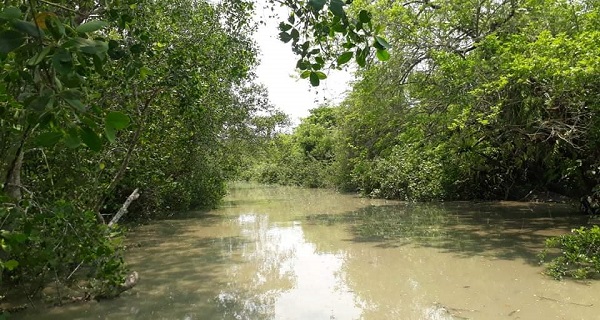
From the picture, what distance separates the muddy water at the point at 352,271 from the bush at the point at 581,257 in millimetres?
267

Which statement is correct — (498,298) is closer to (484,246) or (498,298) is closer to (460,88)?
(484,246)

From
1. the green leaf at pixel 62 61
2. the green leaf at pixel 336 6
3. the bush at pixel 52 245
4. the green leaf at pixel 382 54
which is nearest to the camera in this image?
the green leaf at pixel 62 61

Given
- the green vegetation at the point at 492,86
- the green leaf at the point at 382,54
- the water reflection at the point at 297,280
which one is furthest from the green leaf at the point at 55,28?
the green vegetation at the point at 492,86

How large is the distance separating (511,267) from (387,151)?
229 inches

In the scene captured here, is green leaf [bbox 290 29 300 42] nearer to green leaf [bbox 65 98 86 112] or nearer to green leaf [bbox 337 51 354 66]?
green leaf [bbox 337 51 354 66]

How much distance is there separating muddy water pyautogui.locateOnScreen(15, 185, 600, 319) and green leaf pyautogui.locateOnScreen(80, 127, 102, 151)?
4.55m

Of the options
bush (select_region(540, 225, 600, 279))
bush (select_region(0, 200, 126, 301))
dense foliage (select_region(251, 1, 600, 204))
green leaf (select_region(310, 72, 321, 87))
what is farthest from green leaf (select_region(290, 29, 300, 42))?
dense foliage (select_region(251, 1, 600, 204))

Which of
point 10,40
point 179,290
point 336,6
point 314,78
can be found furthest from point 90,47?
point 179,290

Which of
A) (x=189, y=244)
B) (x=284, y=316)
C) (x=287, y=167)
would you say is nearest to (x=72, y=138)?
(x=284, y=316)

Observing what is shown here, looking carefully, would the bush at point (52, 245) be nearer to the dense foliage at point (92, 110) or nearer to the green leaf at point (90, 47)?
the dense foliage at point (92, 110)

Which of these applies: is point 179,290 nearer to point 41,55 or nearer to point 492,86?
point 41,55

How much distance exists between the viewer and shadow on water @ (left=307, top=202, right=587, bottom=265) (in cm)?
906

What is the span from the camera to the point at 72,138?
1390mm

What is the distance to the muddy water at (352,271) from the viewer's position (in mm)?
5676
